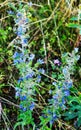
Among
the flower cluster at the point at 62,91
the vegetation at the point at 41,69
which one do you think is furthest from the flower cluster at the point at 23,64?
the flower cluster at the point at 62,91

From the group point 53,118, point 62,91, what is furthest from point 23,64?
point 53,118

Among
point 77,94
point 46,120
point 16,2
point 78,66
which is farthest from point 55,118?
point 16,2

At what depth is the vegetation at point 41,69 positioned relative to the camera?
2.22 meters

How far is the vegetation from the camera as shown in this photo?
7.29 ft

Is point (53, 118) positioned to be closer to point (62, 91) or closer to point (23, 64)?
point (62, 91)

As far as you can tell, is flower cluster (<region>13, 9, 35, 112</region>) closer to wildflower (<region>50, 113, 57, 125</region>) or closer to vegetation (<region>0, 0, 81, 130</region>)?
vegetation (<region>0, 0, 81, 130</region>)

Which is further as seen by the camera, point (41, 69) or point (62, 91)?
point (41, 69)

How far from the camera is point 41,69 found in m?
2.47

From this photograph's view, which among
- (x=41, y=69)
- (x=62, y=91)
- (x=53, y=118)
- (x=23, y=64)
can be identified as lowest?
(x=53, y=118)

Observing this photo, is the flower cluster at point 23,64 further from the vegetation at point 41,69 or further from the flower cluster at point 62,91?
the flower cluster at point 62,91

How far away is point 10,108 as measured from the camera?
2.53 meters

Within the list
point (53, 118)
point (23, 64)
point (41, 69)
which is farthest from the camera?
point (41, 69)

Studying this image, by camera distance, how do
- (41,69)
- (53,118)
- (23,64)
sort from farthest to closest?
(41,69)
(53,118)
(23,64)

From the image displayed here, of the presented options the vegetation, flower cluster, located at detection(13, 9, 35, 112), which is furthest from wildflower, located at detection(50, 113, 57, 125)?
flower cluster, located at detection(13, 9, 35, 112)
